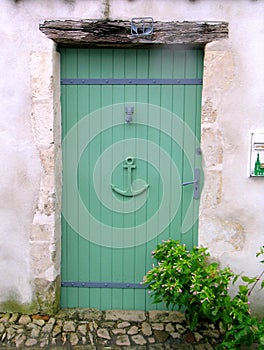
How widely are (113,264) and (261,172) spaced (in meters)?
1.38


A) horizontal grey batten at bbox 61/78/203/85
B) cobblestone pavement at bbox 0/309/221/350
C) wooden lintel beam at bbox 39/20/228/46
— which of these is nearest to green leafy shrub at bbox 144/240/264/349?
cobblestone pavement at bbox 0/309/221/350

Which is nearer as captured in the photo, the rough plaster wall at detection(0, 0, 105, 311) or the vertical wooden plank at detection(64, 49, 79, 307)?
the rough plaster wall at detection(0, 0, 105, 311)

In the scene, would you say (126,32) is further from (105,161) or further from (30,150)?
(30,150)

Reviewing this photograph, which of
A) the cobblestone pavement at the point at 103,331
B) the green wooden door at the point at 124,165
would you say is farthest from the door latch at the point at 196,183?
the cobblestone pavement at the point at 103,331

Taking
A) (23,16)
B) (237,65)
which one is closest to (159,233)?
(237,65)

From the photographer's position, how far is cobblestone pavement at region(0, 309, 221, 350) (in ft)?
9.41

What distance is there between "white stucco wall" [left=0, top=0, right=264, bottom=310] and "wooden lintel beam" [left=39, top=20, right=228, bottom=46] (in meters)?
0.06

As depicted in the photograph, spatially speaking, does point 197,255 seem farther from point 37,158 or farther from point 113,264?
point 37,158

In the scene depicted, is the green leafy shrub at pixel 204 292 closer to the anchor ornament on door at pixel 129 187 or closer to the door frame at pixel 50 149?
the door frame at pixel 50 149

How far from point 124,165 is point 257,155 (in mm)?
1015

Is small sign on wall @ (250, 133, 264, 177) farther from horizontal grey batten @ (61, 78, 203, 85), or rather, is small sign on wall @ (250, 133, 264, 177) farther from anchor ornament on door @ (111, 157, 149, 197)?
anchor ornament on door @ (111, 157, 149, 197)

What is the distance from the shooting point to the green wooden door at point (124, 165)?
3.11m

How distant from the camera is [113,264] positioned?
→ 330cm

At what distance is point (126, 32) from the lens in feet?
9.55
